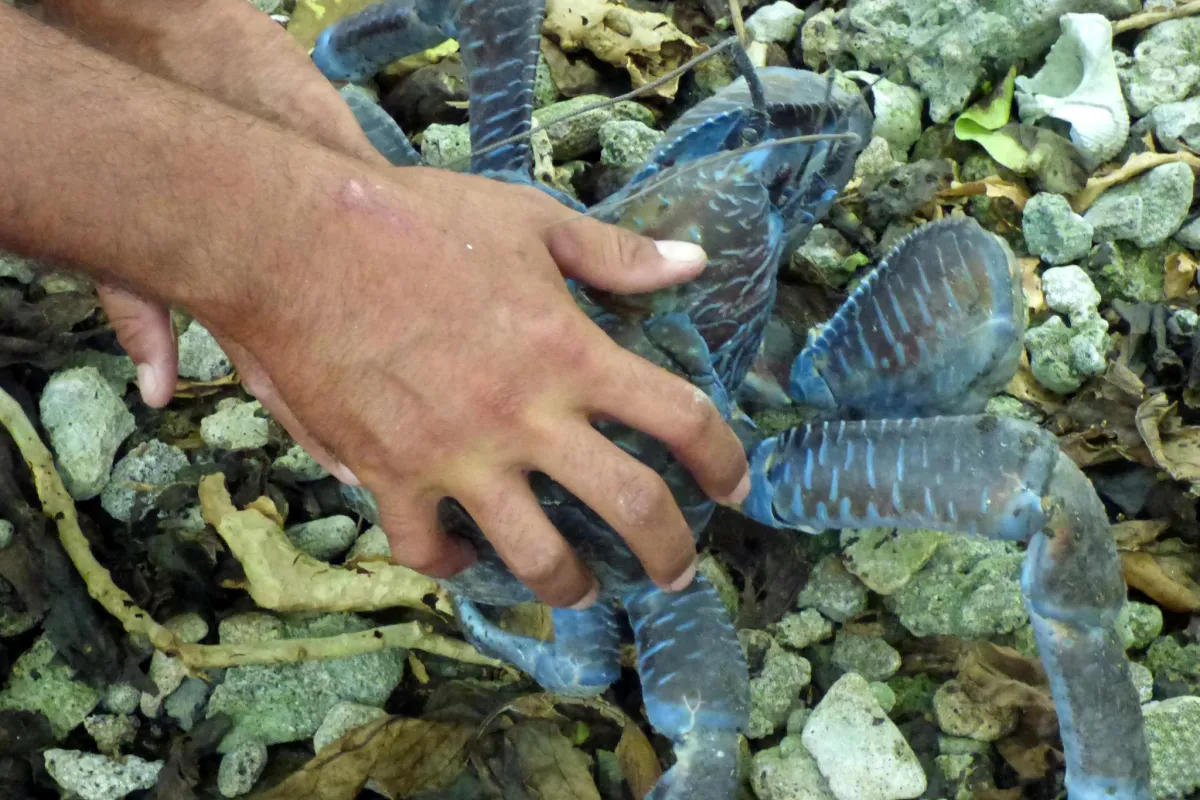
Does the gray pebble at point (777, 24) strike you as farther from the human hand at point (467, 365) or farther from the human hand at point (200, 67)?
the human hand at point (467, 365)

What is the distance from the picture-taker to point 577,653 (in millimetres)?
1082

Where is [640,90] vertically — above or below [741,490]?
above

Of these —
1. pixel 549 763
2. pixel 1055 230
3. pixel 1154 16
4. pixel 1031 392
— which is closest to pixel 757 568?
pixel 549 763

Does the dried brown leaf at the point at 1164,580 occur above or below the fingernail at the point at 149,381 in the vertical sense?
below

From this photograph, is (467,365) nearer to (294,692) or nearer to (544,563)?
(544,563)

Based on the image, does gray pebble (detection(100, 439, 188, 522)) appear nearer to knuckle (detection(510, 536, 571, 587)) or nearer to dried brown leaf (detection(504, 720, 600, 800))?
dried brown leaf (detection(504, 720, 600, 800))

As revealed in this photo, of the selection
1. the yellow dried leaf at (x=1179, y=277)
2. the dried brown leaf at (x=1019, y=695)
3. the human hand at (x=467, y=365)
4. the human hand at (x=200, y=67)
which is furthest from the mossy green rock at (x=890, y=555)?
the human hand at (x=200, y=67)

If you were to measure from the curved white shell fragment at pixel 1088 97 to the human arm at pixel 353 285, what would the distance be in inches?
41.3

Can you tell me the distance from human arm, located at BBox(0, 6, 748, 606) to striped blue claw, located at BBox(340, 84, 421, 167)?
57 centimetres

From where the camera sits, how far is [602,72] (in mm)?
1725

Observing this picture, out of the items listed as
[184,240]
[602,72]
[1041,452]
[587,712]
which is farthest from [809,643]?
[602,72]

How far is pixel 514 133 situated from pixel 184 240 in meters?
0.54

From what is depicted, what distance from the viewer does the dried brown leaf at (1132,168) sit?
1.45m

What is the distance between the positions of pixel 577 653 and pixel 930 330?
1.84 ft
